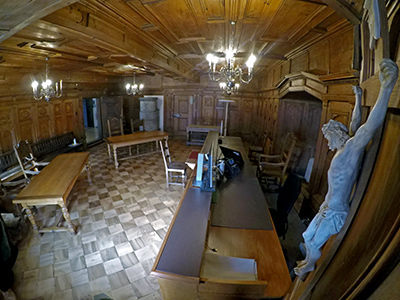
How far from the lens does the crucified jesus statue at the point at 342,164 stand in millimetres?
670

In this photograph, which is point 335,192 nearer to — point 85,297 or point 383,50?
point 383,50

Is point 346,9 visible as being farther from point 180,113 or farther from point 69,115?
point 180,113

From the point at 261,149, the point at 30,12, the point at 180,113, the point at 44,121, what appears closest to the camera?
the point at 30,12

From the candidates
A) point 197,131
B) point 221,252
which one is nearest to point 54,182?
point 221,252

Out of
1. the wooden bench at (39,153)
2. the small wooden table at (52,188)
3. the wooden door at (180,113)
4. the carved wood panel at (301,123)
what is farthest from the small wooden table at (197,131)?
the small wooden table at (52,188)

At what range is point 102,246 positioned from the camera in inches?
107

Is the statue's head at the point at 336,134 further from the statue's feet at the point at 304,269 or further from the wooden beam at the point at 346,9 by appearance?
the wooden beam at the point at 346,9

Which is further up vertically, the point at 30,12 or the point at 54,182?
the point at 30,12

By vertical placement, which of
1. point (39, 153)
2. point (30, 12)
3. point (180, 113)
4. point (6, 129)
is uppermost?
point (30, 12)

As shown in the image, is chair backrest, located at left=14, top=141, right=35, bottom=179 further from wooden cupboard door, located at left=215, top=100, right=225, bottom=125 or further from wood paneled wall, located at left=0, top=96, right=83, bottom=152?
wooden cupboard door, located at left=215, top=100, right=225, bottom=125

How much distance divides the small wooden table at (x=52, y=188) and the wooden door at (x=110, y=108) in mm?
4643

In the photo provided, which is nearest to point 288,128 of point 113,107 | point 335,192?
point 335,192

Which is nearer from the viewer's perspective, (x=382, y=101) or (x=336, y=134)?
(x=382, y=101)

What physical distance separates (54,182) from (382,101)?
3789 millimetres
